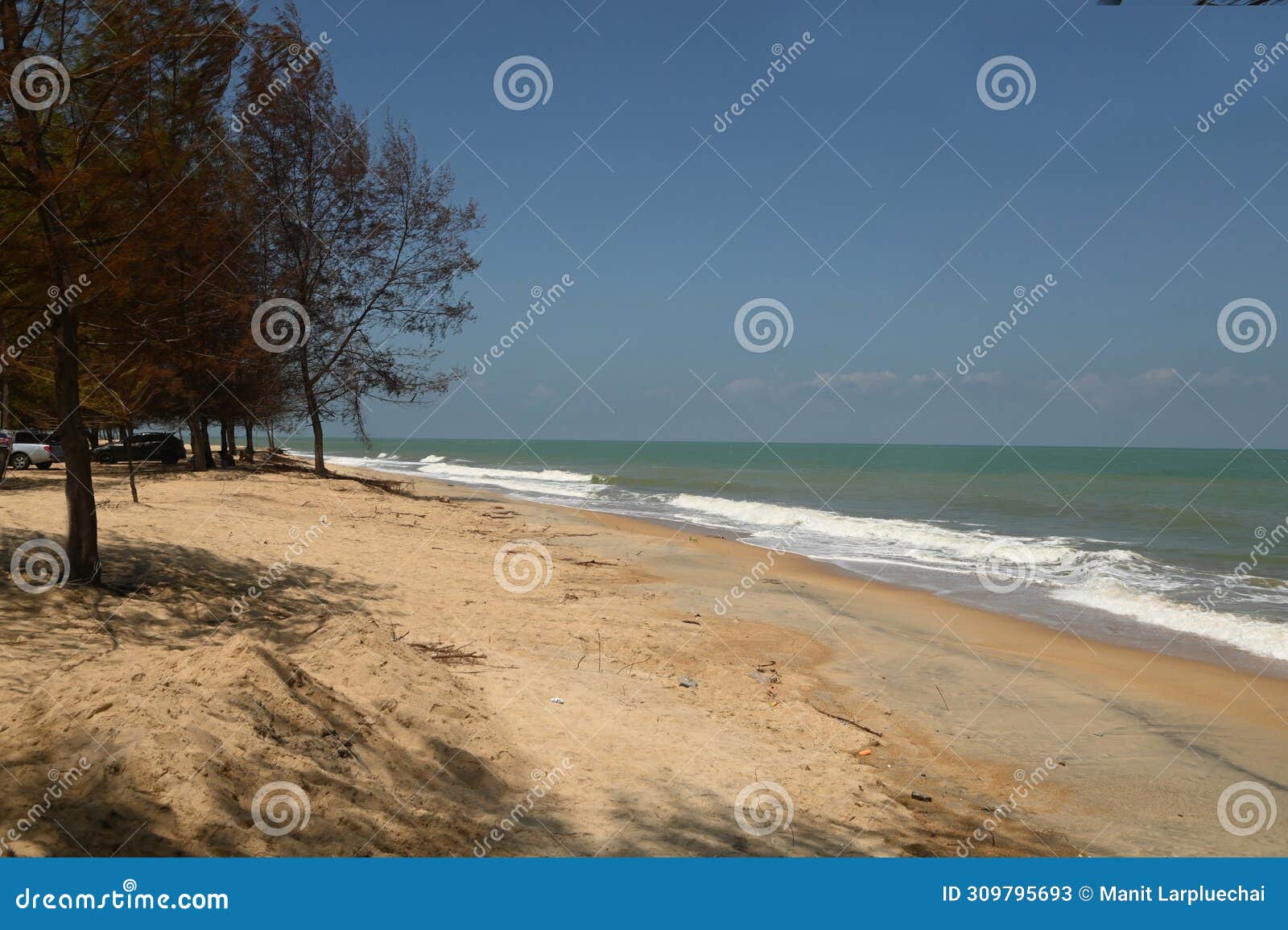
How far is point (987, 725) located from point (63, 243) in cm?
983

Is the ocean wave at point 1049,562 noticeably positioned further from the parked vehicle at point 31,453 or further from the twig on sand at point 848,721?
the parked vehicle at point 31,453

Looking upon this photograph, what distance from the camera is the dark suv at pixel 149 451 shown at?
28766mm

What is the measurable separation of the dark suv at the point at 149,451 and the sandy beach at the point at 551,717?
55.7ft

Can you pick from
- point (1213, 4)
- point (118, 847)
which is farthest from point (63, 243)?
point (1213, 4)

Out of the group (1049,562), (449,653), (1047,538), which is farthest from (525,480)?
(449,653)

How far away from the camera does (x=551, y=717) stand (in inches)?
262

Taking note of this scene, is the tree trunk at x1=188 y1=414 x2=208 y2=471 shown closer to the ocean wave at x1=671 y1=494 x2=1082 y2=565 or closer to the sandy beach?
the sandy beach

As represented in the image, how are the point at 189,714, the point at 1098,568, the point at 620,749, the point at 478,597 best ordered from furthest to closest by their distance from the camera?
the point at 1098,568, the point at 478,597, the point at 620,749, the point at 189,714

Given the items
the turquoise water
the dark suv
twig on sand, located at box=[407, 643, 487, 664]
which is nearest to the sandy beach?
twig on sand, located at box=[407, 643, 487, 664]

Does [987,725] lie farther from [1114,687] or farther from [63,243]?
[63,243]

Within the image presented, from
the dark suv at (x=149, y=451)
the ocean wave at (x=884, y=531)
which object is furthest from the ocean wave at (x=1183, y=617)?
the dark suv at (x=149, y=451)

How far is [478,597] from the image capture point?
422 inches

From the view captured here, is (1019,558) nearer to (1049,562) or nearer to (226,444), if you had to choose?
(1049,562)

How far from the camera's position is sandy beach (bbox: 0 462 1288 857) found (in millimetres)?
4328
